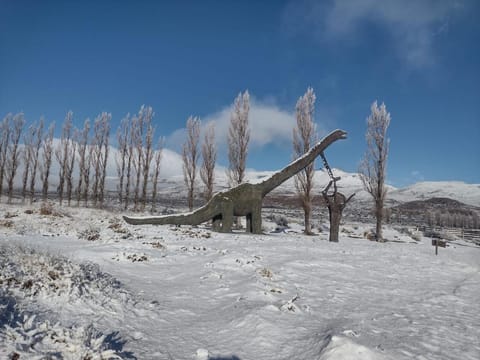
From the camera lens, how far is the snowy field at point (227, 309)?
3.36 meters

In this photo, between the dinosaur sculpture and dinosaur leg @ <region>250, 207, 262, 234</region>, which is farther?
dinosaur leg @ <region>250, 207, 262, 234</region>

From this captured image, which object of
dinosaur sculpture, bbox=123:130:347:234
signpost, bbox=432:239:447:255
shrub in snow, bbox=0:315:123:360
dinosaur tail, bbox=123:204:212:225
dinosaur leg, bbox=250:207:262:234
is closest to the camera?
shrub in snow, bbox=0:315:123:360

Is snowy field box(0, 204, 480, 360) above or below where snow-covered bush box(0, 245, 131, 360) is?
below

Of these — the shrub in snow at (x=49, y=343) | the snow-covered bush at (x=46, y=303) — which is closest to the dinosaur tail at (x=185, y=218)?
the snow-covered bush at (x=46, y=303)

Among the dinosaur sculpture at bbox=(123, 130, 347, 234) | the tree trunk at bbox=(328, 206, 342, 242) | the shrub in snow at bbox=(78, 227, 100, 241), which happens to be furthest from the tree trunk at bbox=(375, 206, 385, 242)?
the shrub in snow at bbox=(78, 227, 100, 241)

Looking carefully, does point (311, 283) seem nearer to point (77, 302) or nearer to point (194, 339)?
point (194, 339)

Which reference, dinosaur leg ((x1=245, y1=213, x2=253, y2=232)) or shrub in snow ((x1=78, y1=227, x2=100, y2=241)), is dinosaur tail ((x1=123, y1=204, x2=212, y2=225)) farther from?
shrub in snow ((x1=78, y1=227, x2=100, y2=241))

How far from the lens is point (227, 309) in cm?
502

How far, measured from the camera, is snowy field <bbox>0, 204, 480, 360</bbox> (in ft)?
11.0

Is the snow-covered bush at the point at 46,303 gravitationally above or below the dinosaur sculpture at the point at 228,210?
below

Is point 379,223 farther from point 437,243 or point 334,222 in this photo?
point 437,243

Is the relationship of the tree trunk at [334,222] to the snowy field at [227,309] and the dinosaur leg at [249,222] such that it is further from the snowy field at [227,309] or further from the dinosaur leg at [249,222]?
the snowy field at [227,309]

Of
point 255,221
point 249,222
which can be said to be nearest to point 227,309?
point 255,221

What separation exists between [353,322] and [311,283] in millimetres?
2340
